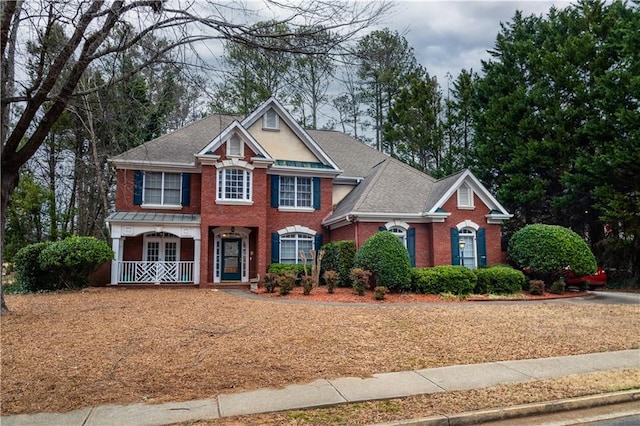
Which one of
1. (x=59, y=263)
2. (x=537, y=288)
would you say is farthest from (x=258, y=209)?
(x=537, y=288)

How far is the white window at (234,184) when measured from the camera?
1916 cm

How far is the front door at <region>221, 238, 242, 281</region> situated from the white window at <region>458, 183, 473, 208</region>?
10.9 metres

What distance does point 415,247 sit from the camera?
19.6 meters

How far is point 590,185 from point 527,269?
8.53m

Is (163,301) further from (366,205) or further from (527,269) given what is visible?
(527,269)

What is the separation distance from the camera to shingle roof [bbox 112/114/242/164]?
64.2 feet

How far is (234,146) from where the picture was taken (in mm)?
19328

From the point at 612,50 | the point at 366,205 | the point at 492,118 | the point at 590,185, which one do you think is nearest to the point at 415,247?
the point at 366,205

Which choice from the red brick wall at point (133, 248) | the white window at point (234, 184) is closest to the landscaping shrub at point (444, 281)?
the white window at point (234, 184)

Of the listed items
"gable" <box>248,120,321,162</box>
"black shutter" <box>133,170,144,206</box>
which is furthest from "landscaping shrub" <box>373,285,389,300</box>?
"black shutter" <box>133,170,144,206</box>

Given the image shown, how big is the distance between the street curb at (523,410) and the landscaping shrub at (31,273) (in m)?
16.6

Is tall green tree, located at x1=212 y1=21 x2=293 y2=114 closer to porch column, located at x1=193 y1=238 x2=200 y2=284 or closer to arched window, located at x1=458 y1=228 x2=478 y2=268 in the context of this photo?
porch column, located at x1=193 y1=238 x2=200 y2=284

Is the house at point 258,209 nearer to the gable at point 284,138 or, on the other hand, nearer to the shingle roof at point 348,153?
the gable at point 284,138

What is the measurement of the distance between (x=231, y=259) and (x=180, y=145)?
629 cm
